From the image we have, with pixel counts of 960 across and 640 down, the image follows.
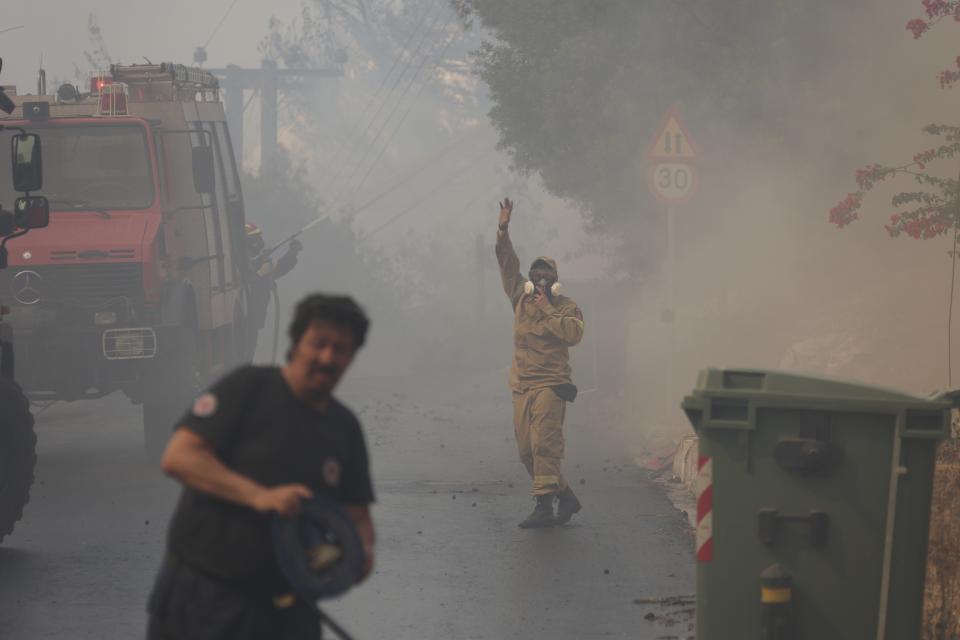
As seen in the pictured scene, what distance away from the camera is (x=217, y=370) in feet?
53.6

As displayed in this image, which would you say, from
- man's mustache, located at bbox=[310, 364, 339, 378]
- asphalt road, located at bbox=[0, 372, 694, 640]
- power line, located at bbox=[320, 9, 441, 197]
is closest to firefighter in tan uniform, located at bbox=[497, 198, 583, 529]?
asphalt road, located at bbox=[0, 372, 694, 640]

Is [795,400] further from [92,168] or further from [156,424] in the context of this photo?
[92,168]

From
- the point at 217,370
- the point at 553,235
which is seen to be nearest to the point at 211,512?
the point at 217,370

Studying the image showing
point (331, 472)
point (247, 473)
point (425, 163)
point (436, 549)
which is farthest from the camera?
point (425, 163)

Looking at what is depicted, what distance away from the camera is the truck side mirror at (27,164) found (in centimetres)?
1104

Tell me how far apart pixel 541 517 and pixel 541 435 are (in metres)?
0.54

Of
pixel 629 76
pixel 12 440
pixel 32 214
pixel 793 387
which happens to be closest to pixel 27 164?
pixel 32 214

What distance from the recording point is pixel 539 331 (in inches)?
429

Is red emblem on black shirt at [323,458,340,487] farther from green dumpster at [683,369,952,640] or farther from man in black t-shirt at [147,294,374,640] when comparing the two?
green dumpster at [683,369,952,640]

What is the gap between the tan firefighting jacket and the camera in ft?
35.6

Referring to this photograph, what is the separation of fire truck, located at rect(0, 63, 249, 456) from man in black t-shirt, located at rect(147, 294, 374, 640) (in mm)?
9624

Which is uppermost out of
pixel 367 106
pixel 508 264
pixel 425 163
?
pixel 367 106

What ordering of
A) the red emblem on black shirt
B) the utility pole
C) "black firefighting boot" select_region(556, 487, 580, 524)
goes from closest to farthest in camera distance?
the red emblem on black shirt → "black firefighting boot" select_region(556, 487, 580, 524) → the utility pole

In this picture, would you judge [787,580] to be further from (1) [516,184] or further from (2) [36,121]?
(1) [516,184]
